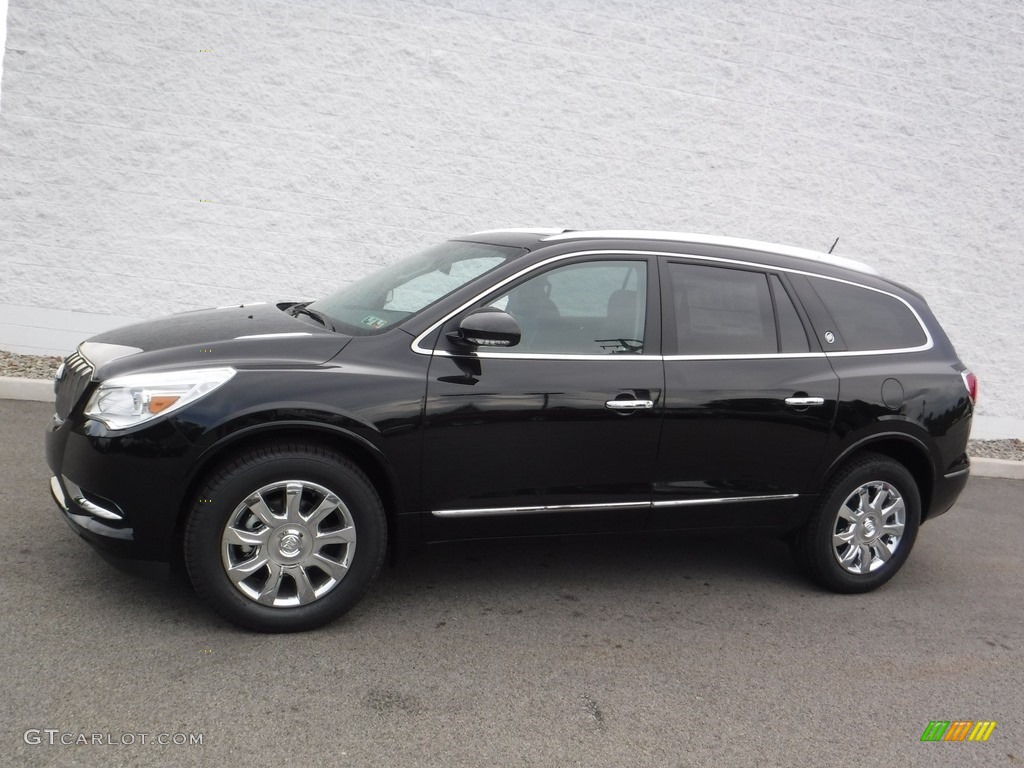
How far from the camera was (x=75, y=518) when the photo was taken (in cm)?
376

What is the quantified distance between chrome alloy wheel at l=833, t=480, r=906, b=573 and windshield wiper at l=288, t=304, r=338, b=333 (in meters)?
2.86

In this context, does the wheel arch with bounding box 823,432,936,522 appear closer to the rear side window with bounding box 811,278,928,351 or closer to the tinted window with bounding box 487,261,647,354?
the rear side window with bounding box 811,278,928,351

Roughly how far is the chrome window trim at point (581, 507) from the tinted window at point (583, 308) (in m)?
0.72

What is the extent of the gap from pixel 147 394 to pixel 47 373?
16.0ft

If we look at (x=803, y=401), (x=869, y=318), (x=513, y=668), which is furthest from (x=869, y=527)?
(x=513, y=668)

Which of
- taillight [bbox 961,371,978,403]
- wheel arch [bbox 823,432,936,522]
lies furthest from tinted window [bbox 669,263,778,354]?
taillight [bbox 961,371,978,403]

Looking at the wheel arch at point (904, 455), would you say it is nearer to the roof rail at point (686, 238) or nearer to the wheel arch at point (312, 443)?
the roof rail at point (686, 238)

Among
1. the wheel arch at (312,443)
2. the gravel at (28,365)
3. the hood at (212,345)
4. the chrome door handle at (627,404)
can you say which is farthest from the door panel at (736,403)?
the gravel at (28,365)

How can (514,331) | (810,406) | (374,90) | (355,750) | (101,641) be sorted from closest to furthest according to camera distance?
(355,750)
(101,641)
(514,331)
(810,406)
(374,90)

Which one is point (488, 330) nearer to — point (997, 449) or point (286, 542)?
point (286, 542)

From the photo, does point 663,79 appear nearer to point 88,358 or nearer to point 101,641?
point 88,358

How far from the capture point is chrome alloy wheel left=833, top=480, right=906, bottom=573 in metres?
4.99

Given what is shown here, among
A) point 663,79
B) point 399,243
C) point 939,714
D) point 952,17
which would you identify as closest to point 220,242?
point 399,243

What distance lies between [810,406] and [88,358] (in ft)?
11.4
